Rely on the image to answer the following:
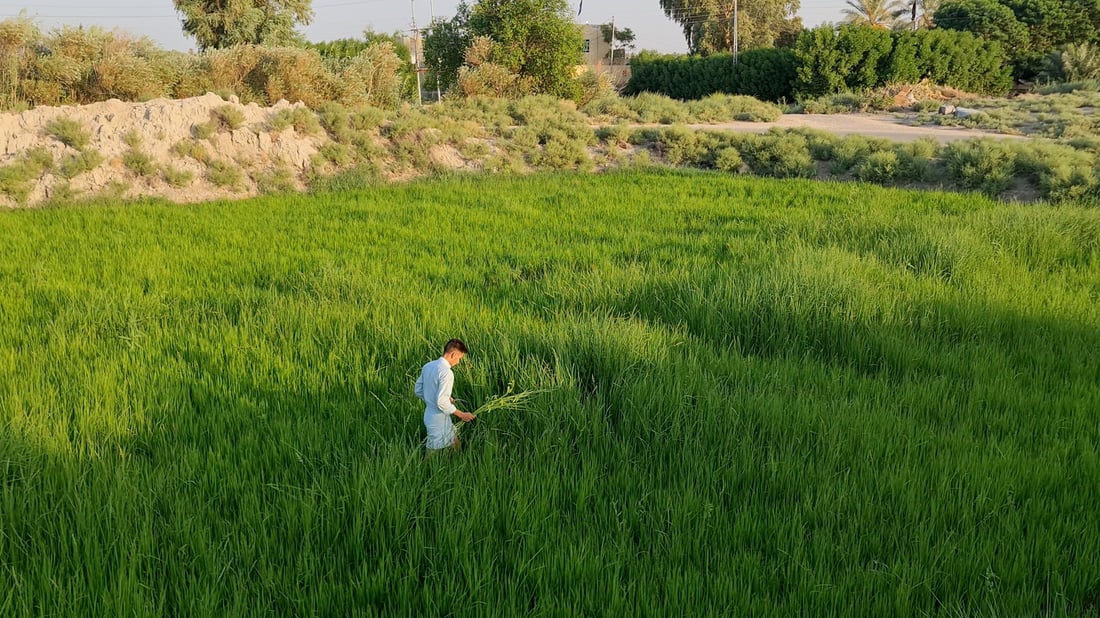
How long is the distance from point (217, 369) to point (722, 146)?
13.9 metres

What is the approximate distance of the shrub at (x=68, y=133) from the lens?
10.6 m

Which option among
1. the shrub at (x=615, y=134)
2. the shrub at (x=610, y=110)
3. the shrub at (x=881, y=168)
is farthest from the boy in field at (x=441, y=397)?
the shrub at (x=610, y=110)

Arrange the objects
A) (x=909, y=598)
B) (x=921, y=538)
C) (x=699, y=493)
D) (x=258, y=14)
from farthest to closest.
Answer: (x=258, y=14) < (x=699, y=493) < (x=921, y=538) < (x=909, y=598)

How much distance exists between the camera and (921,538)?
2.36m

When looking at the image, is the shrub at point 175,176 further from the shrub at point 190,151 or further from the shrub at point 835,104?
the shrub at point 835,104

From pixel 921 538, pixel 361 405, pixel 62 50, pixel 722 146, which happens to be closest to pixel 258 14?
pixel 62 50

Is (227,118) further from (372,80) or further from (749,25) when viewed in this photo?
(749,25)

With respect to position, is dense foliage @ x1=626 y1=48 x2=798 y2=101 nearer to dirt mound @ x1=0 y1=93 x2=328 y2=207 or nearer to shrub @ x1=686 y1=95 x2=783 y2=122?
shrub @ x1=686 y1=95 x2=783 y2=122

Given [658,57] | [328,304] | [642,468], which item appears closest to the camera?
[642,468]

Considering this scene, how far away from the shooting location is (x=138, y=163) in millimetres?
10734

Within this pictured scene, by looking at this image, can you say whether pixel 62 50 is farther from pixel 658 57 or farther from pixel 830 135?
pixel 658 57

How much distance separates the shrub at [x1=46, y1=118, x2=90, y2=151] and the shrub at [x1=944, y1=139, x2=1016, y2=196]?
14401mm

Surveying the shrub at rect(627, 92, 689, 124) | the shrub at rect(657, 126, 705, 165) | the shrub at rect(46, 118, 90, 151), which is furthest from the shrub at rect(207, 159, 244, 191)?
the shrub at rect(627, 92, 689, 124)

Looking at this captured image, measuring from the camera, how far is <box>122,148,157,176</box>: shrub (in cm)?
1072
